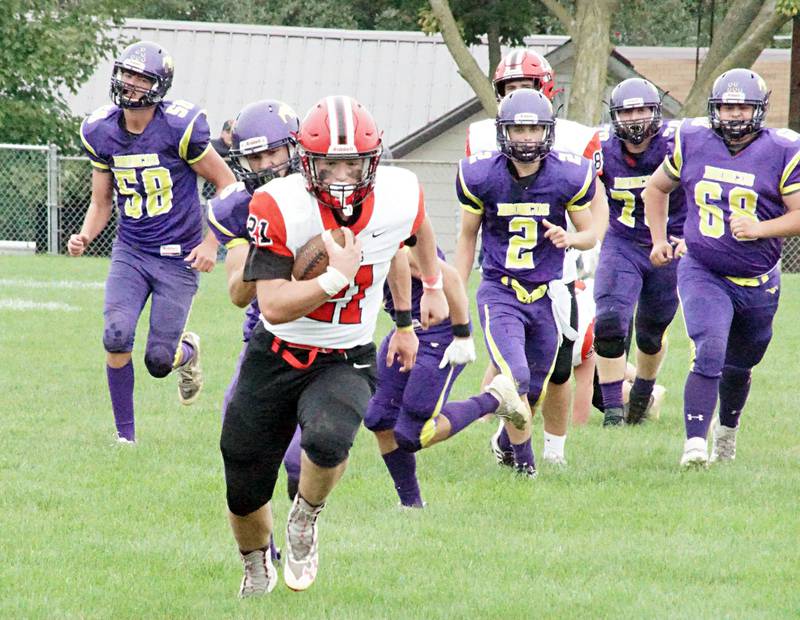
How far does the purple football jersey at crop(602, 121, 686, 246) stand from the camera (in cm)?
842

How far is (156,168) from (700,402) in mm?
3142

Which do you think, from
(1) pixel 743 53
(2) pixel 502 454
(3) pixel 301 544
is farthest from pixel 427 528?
(1) pixel 743 53

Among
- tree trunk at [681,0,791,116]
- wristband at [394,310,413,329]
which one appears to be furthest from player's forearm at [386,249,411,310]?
tree trunk at [681,0,791,116]

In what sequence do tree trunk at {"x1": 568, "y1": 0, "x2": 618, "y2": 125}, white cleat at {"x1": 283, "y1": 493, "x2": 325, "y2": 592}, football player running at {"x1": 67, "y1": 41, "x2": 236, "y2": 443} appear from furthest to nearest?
tree trunk at {"x1": 568, "y1": 0, "x2": 618, "y2": 125}, football player running at {"x1": 67, "y1": 41, "x2": 236, "y2": 443}, white cleat at {"x1": 283, "y1": 493, "x2": 325, "y2": 592}

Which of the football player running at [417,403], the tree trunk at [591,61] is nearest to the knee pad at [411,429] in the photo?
the football player running at [417,403]

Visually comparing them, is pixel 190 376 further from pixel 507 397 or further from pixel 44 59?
pixel 44 59

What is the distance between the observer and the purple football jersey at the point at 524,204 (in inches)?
265

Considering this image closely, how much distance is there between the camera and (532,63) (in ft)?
24.3

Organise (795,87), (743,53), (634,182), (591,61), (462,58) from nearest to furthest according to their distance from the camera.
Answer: (634,182) < (743,53) < (591,61) < (462,58) < (795,87)

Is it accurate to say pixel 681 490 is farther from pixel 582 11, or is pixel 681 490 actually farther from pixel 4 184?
pixel 4 184

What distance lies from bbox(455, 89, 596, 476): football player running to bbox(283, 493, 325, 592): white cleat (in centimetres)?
216

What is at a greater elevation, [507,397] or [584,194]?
[584,194]

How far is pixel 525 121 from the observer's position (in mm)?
6512

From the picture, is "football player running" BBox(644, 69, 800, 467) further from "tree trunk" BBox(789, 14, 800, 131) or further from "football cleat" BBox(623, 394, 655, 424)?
"tree trunk" BBox(789, 14, 800, 131)
